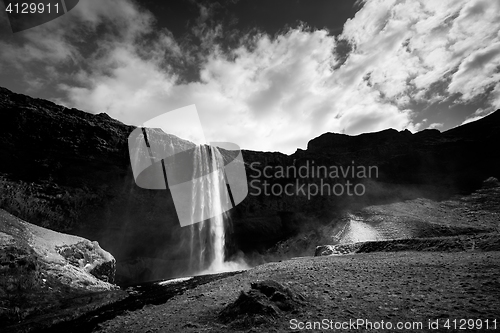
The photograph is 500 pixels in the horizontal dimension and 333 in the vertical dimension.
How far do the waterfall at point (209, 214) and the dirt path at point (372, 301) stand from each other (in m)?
30.5

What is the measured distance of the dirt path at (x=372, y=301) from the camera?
23.2ft

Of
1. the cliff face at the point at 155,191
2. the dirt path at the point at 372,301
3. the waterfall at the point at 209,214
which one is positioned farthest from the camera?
the waterfall at the point at 209,214

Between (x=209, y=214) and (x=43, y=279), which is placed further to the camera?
(x=209, y=214)

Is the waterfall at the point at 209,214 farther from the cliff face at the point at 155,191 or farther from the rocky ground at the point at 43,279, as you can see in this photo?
the rocky ground at the point at 43,279

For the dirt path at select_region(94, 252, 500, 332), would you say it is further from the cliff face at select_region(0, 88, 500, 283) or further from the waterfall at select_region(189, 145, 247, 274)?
the waterfall at select_region(189, 145, 247, 274)

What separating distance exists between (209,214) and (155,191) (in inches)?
407

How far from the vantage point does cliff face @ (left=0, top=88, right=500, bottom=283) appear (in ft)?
102

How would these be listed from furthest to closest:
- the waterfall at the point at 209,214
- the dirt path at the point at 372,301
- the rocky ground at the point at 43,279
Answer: the waterfall at the point at 209,214, the rocky ground at the point at 43,279, the dirt path at the point at 372,301

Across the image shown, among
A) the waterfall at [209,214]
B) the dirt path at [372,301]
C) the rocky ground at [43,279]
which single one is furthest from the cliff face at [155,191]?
the dirt path at [372,301]

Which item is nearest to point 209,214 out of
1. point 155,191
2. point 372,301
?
point 155,191

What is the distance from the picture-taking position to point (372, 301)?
844 centimetres

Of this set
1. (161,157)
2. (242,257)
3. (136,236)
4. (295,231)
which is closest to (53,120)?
(161,157)

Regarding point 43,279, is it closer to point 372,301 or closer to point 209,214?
point 372,301

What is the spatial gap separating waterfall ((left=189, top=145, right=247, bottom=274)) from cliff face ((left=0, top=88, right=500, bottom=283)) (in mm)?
2418
